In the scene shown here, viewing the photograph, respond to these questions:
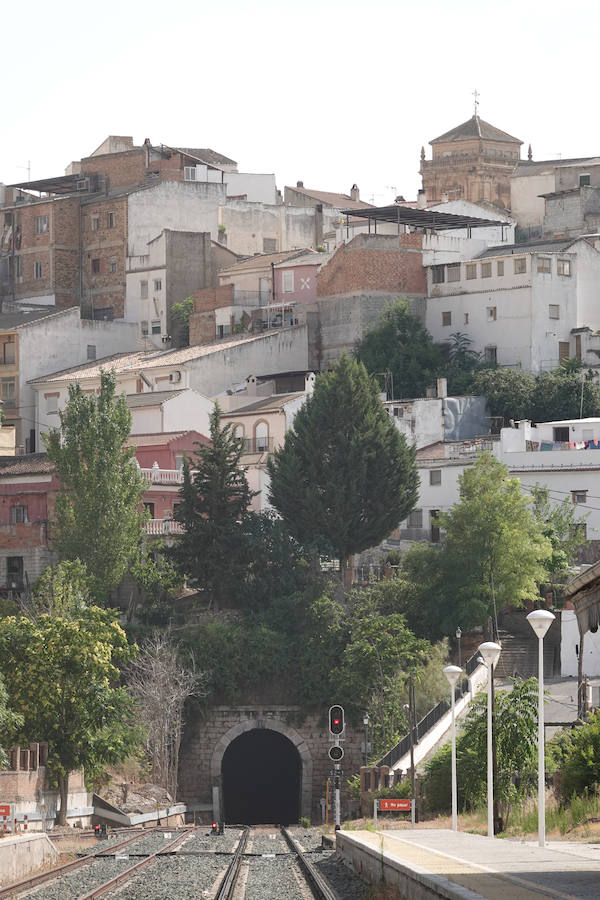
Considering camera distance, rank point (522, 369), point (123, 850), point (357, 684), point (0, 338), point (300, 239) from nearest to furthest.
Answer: point (123, 850) < point (357, 684) < point (522, 369) < point (0, 338) < point (300, 239)

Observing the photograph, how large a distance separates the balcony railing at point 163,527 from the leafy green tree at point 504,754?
24.8 meters

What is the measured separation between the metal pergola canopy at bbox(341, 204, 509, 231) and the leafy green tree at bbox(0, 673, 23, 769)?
3933 centimetres

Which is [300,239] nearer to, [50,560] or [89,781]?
[50,560]

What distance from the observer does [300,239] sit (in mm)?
92750

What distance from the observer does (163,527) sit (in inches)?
2384

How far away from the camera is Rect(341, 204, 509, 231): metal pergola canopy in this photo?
78.1 m

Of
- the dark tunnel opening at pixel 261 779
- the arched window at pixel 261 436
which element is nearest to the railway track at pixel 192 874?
the dark tunnel opening at pixel 261 779

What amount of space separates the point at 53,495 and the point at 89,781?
52.0ft

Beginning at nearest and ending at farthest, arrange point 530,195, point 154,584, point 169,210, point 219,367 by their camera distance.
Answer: point 154,584, point 219,367, point 169,210, point 530,195

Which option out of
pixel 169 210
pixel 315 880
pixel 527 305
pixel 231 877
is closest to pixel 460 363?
pixel 527 305

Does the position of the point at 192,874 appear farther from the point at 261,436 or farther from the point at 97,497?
the point at 261,436

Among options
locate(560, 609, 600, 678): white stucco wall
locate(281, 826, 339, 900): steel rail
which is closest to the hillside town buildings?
locate(560, 609, 600, 678): white stucco wall

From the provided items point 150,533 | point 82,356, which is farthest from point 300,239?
point 150,533

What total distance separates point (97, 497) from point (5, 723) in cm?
1585
